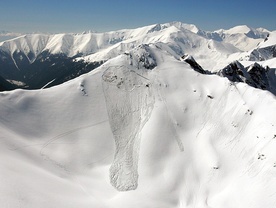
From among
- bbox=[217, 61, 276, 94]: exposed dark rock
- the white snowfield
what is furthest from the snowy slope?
bbox=[217, 61, 276, 94]: exposed dark rock

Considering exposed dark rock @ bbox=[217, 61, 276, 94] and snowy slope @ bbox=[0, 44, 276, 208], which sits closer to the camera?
snowy slope @ bbox=[0, 44, 276, 208]

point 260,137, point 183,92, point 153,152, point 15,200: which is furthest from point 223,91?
point 15,200

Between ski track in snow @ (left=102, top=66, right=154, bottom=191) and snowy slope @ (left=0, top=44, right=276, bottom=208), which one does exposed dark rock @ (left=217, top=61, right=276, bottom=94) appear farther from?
ski track in snow @ (left=102, top=66, right=154, bottom=191)

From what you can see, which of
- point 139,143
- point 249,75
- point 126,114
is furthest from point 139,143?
point 249,75

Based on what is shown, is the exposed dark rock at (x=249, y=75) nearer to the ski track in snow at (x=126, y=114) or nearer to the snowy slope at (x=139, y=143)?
the snowy slope at (x=139, y=143)

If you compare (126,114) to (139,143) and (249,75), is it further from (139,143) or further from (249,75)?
(249,75)

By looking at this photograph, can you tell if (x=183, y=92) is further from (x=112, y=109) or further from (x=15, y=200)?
(x=15, y=200)
